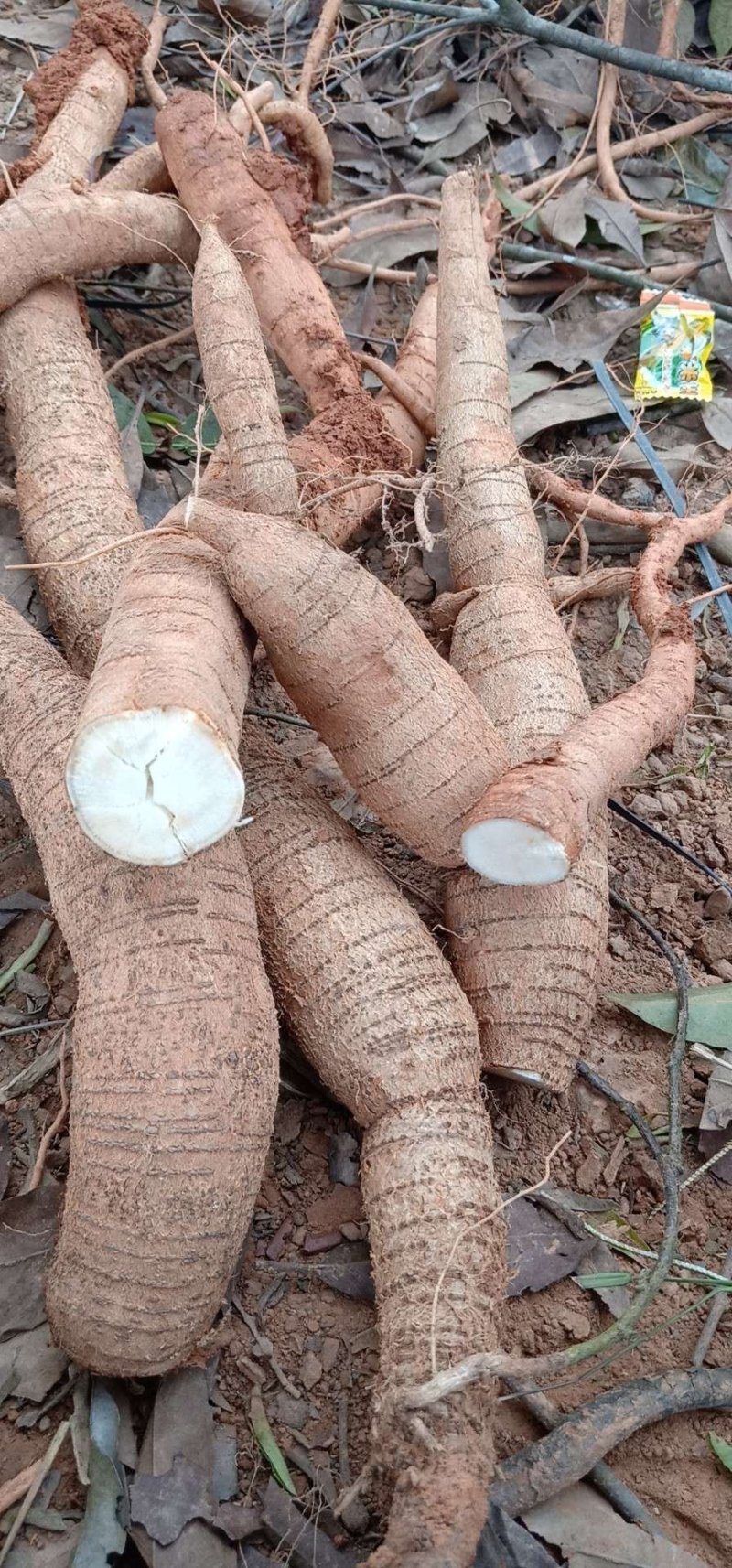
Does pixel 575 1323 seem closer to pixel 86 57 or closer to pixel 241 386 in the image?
pixel 241 386

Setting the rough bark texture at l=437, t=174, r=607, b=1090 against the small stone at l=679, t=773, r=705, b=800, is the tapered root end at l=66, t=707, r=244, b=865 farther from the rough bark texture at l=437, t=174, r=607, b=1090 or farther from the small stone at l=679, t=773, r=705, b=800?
the small stone at l=679, t=773, r=705, b=800

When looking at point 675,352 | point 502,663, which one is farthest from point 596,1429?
point 675,352

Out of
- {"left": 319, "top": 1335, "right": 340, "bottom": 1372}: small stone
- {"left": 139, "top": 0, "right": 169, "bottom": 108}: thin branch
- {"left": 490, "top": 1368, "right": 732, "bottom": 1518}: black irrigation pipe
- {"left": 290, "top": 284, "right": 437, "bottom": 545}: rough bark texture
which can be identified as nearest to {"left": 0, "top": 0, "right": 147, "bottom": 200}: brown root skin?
{"left": 139, "top": 0, "right": 169, "bottom": 108}: thin branch

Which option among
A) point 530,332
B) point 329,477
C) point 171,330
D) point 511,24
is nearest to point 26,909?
point 329,477

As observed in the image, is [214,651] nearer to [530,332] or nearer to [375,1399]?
[375,1399]

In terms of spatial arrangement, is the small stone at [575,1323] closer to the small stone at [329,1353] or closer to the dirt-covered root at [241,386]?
the small stone at [329,1353]

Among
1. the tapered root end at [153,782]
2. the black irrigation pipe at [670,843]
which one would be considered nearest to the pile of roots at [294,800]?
the tapered root end at [153,782]

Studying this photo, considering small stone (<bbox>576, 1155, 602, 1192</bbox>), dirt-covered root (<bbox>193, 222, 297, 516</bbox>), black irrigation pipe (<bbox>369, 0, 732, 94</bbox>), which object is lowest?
small stone (<bbox>576, 1155, 602, 1192</bbox>)

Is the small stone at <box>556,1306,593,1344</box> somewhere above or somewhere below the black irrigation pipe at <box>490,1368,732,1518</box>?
below

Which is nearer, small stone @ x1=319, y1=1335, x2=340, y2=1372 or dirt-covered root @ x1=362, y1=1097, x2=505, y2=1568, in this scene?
dirt-covered root @ x1=362, y1=1097, x2=505, y2=1568
